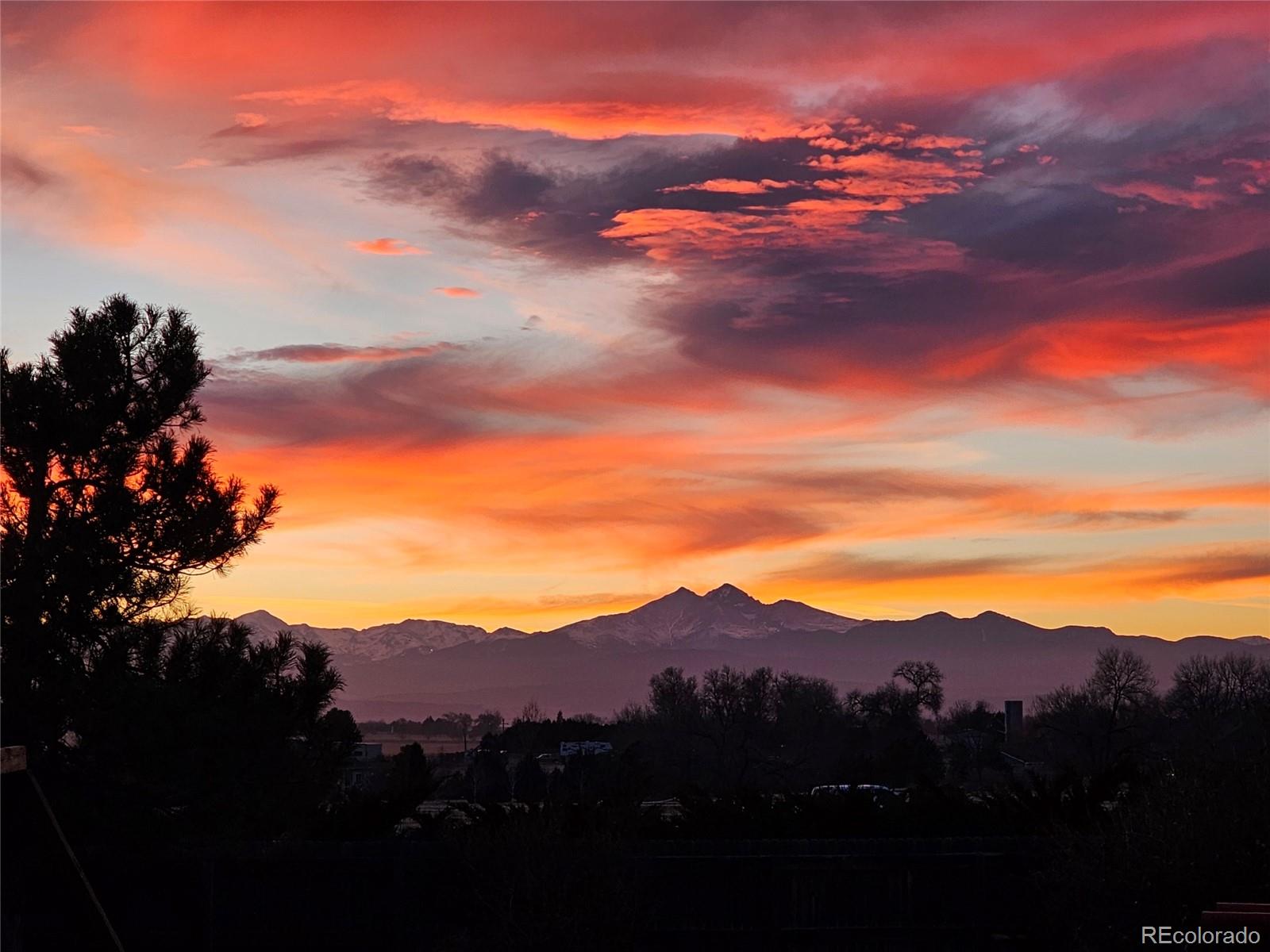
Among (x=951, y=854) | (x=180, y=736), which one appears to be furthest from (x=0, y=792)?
(x=951, y=854)

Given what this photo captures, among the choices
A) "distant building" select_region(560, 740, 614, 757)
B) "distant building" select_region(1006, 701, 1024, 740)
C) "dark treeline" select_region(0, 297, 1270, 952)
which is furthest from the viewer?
"distant building" select_region(1006, 701, 1024, 740)

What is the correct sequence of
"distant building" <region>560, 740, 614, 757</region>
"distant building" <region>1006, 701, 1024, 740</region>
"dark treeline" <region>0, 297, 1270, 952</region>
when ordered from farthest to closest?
"distant building" <region>1006, 701, 1024, 740</region> < "distant building" <region>560, 740, 614, 757</region> < "dark treeline" <region>0, 297, 1270, 952</region>

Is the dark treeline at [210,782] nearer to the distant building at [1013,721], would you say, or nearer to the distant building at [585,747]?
the distant building at [585,747]

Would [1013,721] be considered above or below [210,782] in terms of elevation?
below

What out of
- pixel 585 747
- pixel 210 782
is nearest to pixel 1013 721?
pixel 585 747

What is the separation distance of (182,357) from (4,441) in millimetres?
2682

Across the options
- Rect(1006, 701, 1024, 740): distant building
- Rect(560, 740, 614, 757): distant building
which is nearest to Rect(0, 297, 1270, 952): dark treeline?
Rect(560, 740, 614, 757): distant building

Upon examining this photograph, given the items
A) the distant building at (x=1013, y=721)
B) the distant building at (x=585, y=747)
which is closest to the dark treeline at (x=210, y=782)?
the distant building at (x=585, y=747)

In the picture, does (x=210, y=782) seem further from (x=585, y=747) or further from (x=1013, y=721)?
(x=1013, y=721)

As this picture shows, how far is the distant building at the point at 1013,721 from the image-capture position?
124975 millimetres

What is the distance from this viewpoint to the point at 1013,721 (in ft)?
453

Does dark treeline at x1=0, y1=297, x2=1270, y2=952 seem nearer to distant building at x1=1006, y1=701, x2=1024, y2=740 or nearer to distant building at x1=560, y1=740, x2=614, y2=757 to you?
distant building at x1=560, y1=740, x2=614, y2=757

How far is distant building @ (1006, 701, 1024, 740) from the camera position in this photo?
125 meters

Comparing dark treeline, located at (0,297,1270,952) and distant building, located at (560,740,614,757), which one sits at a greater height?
dark treeline, located at (0,297,1270,952)
